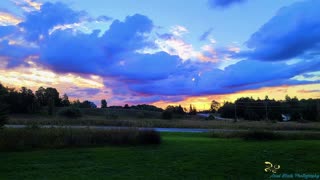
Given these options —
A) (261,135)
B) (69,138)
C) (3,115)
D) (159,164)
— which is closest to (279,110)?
(261,135)

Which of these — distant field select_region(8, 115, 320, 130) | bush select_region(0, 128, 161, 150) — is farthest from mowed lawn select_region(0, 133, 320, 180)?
distant field select_region(8, 115, 320, 130)

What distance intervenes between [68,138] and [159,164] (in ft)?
40.5

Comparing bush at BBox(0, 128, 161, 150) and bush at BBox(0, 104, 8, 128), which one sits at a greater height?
bush at BBox(0, 104, 8, 128)

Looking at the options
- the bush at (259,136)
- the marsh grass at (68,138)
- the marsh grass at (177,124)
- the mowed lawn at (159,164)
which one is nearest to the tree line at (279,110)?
the marsh grass at (177,124)

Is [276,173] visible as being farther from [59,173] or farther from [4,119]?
[4,119]

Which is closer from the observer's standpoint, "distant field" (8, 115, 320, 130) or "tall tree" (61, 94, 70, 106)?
"distant field" (8, 115, 320, 130)

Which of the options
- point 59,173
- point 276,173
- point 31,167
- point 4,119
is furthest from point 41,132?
point 276,173

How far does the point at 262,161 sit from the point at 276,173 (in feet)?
A: 11.5

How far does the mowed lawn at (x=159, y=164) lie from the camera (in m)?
17.3

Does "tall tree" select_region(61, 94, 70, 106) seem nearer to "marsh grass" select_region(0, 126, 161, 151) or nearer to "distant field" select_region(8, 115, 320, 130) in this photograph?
"distant field" select_region(8, 115, 320, 130)

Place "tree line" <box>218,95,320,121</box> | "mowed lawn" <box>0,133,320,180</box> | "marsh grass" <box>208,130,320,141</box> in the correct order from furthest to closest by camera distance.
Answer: "tree line" <box>218,95,320,121</box> → "marsh grass" <box>208,130,320,141</box> → "mowed lawn" <box>0,133,320,180</box>

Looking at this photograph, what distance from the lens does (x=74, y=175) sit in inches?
677

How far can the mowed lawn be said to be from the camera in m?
17.3

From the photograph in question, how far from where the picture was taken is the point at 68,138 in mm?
30531
